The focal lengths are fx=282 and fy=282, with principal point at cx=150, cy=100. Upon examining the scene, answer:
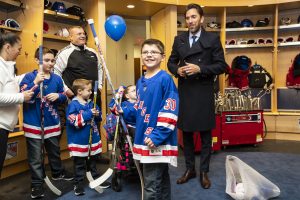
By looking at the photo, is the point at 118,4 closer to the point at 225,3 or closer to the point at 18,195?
the point at 225,3

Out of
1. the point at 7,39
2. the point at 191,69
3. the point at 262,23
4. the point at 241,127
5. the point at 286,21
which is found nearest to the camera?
the point at 7,39

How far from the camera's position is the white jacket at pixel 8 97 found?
197 centimetres

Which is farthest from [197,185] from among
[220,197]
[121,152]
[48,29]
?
[48,29]

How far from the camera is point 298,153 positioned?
385 centimetres

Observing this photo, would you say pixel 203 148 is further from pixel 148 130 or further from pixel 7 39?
pixel 7 39

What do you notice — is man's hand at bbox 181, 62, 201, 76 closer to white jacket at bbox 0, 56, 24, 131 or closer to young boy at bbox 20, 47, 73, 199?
young boy at bbox 20, 47, 73, 199

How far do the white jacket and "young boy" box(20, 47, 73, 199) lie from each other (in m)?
0.24

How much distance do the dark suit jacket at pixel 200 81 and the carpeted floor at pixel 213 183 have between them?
0.57 metres

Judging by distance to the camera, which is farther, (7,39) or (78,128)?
(78,128)

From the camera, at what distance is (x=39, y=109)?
2.56 meters

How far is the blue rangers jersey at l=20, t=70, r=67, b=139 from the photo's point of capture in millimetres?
2508

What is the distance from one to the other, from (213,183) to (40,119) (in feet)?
5.68

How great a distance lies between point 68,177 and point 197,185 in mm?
1351

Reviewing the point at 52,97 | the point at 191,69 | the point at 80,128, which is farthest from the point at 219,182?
the point at 52,97
